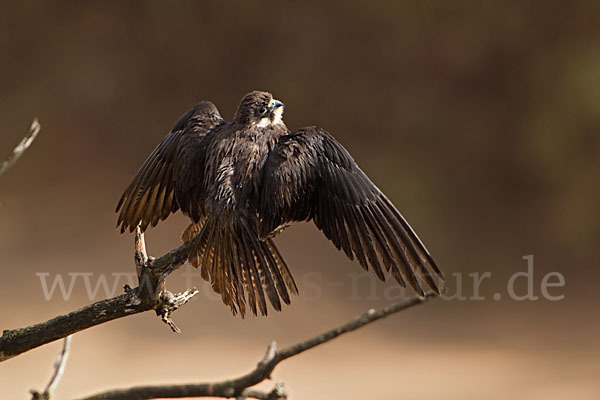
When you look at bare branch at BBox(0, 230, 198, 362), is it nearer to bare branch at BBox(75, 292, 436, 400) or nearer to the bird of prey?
the bird of prey

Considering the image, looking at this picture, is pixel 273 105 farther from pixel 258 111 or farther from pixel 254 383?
pixel 254 383

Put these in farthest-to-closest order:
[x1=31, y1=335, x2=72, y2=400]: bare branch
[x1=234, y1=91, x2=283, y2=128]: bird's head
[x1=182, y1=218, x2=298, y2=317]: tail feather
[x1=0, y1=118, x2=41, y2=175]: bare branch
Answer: [x1=234, y1=91, x2=283, y2=128]: bird's head
[x1=182, y1=218, x2=298, y2=317]: tail feather
[x1=31, y1=335, x2=72, y2=400]: bare branch
[x1=0, y1=118, x2=41, y2=175]: bare branch

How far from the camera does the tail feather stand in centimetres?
186

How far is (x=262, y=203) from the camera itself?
1.96 meters

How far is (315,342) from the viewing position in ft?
4.02

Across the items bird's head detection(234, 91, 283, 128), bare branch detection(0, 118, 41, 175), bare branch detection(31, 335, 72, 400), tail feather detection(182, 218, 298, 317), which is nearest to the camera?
bare branch detection(0, 118, 41, 175)

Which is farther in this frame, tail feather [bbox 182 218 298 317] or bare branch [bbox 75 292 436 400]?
tail feather [bbox 182 218 298 317]

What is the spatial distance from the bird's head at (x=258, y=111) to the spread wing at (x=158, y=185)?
16 cm

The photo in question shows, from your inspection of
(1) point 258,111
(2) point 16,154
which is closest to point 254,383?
(2) point 16,154

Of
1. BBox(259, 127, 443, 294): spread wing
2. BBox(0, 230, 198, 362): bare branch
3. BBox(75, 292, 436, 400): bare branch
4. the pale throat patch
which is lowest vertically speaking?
BBox(75, 292, 436, 400): bare branch

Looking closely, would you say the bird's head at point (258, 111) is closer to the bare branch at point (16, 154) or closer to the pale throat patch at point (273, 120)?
the pale throat patch at point (273, 120)

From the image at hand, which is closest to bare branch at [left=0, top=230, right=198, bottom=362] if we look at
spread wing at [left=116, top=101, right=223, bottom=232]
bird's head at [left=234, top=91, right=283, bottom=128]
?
spread wing at [left=116, top=101, right=223, bottom=232]

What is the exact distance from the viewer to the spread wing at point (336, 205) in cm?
190

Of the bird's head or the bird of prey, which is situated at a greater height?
the bird's head
